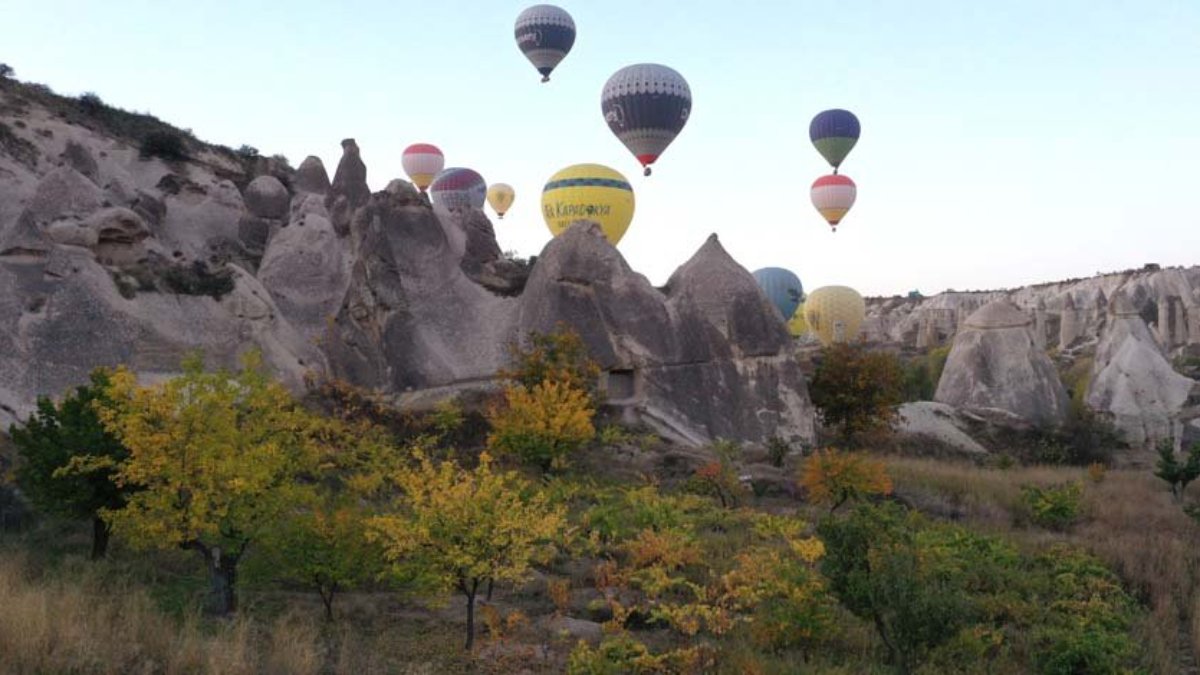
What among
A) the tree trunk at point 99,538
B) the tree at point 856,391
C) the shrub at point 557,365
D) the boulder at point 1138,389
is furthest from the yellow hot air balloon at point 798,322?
the tree trunk at point 99,538

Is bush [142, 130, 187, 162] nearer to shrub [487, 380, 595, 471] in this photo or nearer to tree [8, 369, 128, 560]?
shrub [487, 380, 595, 471]

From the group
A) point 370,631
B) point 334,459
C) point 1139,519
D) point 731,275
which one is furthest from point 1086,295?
point 370,631

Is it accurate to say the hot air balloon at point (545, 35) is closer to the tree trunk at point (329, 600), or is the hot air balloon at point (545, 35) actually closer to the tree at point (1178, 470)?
the tree at point (1178, 470)

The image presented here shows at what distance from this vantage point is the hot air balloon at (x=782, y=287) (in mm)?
53750

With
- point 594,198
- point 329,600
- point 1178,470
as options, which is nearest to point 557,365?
point 329,600

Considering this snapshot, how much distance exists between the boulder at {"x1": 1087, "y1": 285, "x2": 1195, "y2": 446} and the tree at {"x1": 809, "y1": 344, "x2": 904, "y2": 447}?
8.50 meters

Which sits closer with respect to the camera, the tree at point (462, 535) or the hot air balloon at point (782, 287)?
the tree at point (462, 535)

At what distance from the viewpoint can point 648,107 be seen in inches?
1458

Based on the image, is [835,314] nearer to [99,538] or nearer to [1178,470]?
[1178,470]

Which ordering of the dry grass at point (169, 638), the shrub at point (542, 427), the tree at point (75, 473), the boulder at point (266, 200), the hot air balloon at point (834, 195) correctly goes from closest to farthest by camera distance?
the dry grass at point (169, 638) → the tree at point (75, 473) → the shrub at point (542, 427) → the boulder at point (266, 200) → the hot air balloon at point (834, 195)

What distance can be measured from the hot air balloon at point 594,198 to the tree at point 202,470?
27.1 m

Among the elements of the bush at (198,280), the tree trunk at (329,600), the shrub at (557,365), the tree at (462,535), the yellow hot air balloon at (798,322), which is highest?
the bush at (198,280)

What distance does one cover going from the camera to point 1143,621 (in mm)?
10211

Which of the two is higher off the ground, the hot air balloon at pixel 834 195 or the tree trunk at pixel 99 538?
the hot air balloon at pixel 834 195
